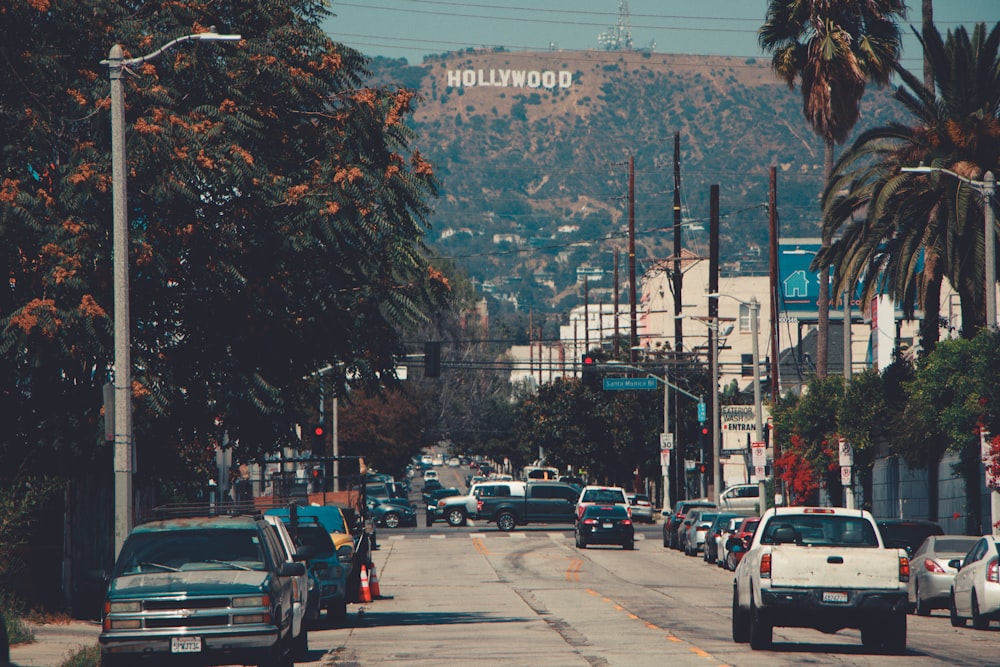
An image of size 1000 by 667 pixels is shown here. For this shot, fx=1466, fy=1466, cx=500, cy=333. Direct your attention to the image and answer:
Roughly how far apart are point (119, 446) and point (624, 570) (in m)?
22.8

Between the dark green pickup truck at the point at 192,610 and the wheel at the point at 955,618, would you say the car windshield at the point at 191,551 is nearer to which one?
the dark green pickup truck at the point at 192,610

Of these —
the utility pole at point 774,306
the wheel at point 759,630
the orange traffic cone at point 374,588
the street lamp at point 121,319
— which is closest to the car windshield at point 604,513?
the utility pole at point 774,306

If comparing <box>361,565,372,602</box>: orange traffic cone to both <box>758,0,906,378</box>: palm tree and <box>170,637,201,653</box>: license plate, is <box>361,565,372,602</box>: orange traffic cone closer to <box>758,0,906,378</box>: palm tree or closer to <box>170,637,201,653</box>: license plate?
<box>170,637,201,653</box>: license plate

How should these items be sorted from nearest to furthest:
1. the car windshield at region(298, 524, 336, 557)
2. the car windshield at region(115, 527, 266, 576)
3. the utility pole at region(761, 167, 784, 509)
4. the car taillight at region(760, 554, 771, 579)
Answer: the car windshield at region(115, 527, 266, 576)
the car taillight at region(760, 554, 771, 579)
the car windshield at region(298, 524, 336, 557)
the utility pole at region(761, 167, 784, 509)

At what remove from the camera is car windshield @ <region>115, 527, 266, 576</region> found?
54.4 ft

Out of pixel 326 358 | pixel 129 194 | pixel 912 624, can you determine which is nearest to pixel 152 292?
pixel 129 194

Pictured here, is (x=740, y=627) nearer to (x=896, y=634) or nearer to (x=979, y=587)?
(x=896, y=634)

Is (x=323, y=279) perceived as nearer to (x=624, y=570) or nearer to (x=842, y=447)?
(x=624, y=570)

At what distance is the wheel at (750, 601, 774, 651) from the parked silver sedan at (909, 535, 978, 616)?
8.25 m

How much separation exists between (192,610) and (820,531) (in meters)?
9.09

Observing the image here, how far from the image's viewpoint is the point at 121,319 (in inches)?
808

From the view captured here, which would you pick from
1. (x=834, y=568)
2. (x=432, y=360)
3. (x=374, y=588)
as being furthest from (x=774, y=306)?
(x=834, y=568)

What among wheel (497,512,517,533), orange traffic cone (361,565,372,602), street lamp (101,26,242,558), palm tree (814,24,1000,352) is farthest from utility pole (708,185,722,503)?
street lamp (101,26,242,558)

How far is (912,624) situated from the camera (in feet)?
86.5
